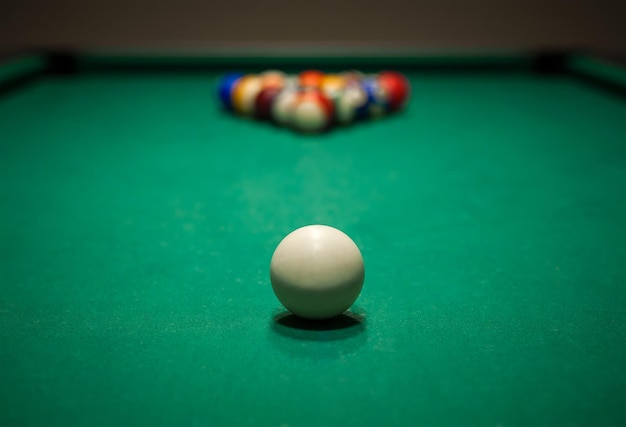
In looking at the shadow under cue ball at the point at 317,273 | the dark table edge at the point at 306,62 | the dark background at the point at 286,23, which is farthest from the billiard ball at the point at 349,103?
the dark background at the point at 286,23

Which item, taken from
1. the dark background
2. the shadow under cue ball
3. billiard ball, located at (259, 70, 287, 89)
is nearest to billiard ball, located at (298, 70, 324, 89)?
billiard ball, located at (259, 70, 287, 89)

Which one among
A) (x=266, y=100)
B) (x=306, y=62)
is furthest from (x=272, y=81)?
(x=306, y=62)

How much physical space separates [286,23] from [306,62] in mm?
1370

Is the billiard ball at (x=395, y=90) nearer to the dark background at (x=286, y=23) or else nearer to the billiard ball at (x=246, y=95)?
the billiard ball at (x=246, y=95)

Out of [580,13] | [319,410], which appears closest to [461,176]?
[319,410]

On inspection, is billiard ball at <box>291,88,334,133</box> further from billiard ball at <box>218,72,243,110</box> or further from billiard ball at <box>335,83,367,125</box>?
billiard ball at <box>218,72,243,110</box>

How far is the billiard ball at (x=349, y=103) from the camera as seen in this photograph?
4.53 m

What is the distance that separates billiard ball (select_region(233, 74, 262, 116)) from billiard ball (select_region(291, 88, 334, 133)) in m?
0.46

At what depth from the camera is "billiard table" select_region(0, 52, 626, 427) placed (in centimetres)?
168

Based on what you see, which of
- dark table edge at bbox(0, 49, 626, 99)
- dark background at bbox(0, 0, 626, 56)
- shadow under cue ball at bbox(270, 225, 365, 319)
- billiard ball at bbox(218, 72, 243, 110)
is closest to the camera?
shadow under cue ball at bbox(270, 225, 365, 319)

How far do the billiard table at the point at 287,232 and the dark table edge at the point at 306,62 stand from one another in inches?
39.8

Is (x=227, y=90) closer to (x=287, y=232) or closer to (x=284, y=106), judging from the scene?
(x=284, y=106)

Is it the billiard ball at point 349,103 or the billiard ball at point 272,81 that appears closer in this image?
the billiard ball at point 349,103

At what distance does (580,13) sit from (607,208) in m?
5.37
